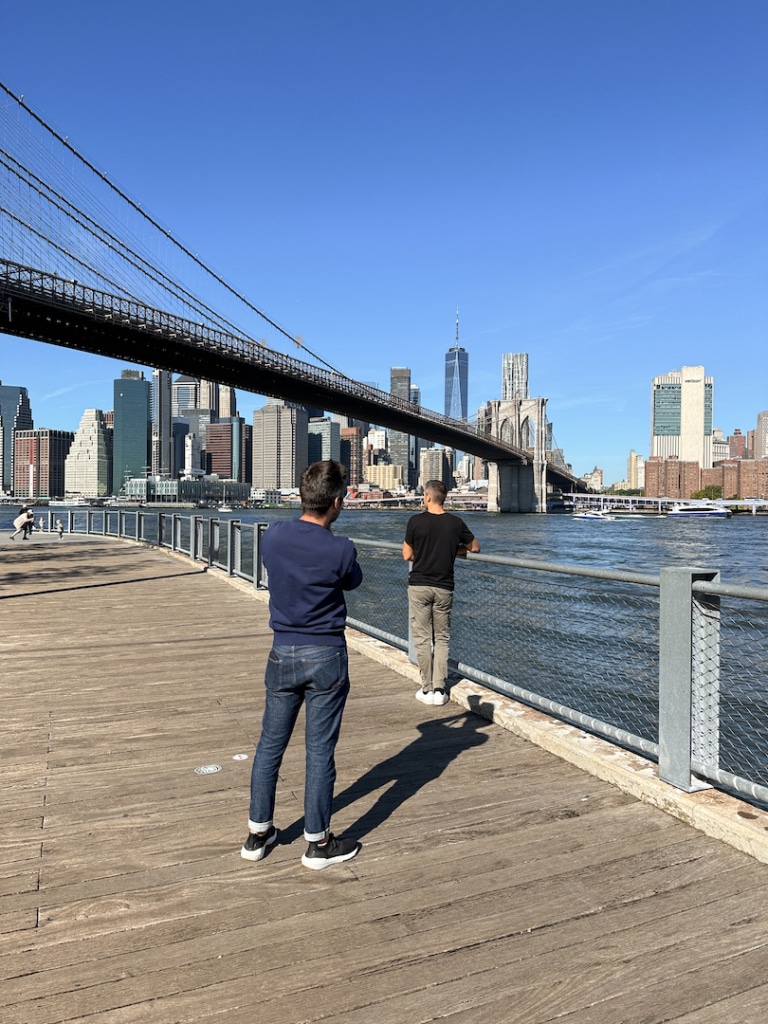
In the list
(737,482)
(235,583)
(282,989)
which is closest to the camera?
(282,989)

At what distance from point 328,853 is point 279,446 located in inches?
7277

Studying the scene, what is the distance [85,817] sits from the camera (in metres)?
3.00

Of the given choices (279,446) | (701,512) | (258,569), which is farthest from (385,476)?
(258,569)

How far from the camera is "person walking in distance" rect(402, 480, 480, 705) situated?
4742 millimetres

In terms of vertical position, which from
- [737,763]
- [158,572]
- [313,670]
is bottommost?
[737,763]

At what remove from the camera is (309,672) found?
2588 millimetres

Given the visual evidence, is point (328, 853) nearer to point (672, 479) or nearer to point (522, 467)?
point (522, 467)

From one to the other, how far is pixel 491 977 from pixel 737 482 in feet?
578

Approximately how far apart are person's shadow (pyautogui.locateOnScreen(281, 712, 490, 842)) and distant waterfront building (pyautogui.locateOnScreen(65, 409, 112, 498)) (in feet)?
502

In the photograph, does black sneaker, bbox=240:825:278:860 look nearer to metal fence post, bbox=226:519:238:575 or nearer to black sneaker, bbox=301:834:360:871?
black sneaker, bbox=301:834:360:871

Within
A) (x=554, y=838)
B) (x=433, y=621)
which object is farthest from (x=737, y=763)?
(x=554, y=838)

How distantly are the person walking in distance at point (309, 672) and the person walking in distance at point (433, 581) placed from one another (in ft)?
6.88

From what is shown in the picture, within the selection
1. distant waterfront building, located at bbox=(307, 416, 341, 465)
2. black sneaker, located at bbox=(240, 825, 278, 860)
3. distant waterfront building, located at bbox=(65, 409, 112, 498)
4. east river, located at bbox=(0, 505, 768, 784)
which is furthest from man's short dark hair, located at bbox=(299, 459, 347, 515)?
distant waterfront building, located at bbox=(307, 416, 341, 465)

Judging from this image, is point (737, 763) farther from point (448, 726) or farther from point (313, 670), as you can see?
point (313, 670)
